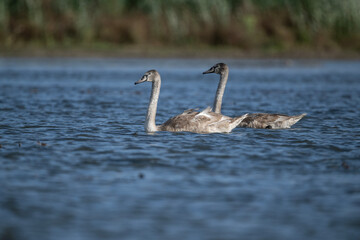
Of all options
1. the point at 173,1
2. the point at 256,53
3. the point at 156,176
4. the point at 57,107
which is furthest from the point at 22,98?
the point at 256,53

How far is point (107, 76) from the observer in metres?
32.6

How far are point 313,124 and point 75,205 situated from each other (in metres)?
9.41

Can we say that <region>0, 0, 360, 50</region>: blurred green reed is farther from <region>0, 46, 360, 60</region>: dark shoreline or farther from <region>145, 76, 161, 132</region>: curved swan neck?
<region>145, 76, 161, 132</region>: curved swan neck

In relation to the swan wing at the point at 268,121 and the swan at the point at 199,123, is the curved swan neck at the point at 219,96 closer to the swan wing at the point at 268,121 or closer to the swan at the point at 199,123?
the swan wing at the point at 268,121

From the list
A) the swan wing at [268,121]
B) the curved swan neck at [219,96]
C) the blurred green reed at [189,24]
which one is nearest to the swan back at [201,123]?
the swan wing at [268,121]

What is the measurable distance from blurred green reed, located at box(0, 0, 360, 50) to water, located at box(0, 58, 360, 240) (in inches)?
931

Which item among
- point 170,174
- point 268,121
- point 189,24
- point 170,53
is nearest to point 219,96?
point 268,121

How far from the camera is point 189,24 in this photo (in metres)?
45.8

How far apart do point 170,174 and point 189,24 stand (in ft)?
120

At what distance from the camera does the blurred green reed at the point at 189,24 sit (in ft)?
145

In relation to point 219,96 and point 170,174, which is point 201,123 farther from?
point 170,174

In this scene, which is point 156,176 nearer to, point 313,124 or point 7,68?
point 313,124

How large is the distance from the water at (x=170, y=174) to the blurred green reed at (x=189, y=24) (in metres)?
23.6

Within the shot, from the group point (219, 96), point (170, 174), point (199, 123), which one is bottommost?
point (170, 174)
